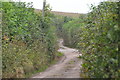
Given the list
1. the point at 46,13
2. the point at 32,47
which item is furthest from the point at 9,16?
the point at 46,13

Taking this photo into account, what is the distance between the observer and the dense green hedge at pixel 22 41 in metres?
12.1

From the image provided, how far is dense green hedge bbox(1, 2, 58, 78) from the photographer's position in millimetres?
12109

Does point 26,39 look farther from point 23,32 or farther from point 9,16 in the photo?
point 9,16

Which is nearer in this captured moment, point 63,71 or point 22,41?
point 63,71

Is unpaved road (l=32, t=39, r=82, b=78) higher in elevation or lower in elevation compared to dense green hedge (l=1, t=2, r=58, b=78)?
lower

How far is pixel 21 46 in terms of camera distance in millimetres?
13969

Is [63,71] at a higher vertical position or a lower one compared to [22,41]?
lower

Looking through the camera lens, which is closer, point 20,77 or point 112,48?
point 112,48

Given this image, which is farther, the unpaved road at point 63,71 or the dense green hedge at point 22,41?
the unpaved road at point 63,71

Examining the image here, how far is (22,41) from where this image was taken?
50.1 ft

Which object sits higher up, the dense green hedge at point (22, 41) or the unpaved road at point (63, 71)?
the dense green hedge at point (22, 41)

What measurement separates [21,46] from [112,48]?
8.31 metres

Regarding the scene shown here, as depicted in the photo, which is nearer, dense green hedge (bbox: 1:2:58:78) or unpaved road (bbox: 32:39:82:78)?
dense green hedge (bbox: 1:2:58:78)

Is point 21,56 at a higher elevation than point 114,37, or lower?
lower
